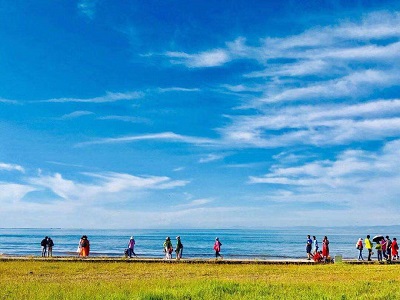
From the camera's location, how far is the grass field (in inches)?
700

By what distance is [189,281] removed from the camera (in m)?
21.8

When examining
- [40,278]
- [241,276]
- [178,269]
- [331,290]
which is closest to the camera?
[331,290]

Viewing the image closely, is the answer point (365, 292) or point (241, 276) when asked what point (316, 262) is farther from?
point (365, 292)

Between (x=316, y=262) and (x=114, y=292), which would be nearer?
(x=114, y=292)

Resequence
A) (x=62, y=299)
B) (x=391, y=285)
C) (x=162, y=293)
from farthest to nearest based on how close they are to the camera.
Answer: (x=391, y=285) < (x=162, y=293) < (x=62, y=299)

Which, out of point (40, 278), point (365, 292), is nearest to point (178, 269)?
point (40, 278)

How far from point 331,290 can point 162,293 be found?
259 inches

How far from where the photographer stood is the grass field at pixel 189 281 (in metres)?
17.8

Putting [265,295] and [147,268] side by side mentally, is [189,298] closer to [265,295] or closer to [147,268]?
[265,295]

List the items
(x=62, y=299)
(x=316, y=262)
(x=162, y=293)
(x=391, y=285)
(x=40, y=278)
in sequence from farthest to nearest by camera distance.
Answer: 1. (x=316, y=262)
2. (x=40, y=278)
3. (x=391, y=285)
4. (x=162, y=293)
5. (x=62, y=299)

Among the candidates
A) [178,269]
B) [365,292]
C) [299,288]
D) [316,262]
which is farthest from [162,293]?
[316,262]

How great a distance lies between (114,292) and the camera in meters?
18.2

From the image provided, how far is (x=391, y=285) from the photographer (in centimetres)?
2067

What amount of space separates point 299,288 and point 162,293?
18.6 feet
